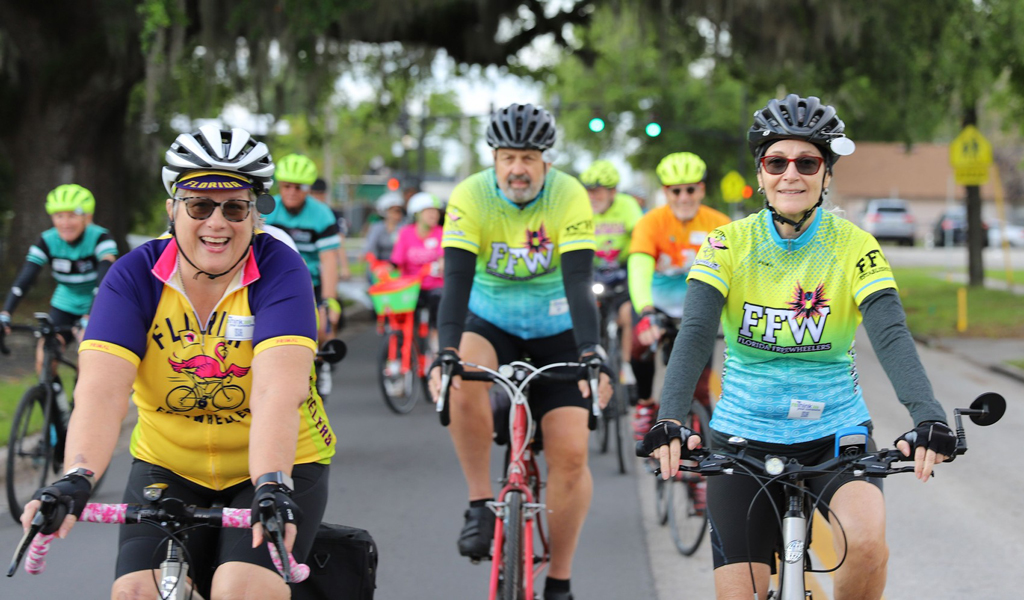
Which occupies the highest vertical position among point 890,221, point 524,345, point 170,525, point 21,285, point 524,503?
point 21,285

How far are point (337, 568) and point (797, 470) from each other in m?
1.28

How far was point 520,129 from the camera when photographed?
15.3 feet

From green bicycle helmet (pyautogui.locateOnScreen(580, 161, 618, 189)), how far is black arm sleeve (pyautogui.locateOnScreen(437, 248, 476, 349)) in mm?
5574

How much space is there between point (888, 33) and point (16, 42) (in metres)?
13.6

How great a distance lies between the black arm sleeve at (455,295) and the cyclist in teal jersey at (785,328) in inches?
55.3

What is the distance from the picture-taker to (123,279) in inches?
120

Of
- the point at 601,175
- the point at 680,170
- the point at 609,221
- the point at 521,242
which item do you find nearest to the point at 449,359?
the point at 521,242

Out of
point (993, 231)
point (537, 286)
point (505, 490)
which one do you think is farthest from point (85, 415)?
point (993, 231)

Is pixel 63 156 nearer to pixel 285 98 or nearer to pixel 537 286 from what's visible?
pixel 285 98

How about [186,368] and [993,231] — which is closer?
[186,368]

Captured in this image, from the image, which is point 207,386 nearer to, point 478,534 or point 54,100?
point 478,534

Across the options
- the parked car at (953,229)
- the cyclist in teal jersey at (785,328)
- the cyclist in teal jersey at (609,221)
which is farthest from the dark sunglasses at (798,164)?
the parked car at (953,229)

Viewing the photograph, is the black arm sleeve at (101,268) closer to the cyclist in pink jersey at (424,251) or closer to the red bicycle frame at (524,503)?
the red bicycle frame at (524,503)

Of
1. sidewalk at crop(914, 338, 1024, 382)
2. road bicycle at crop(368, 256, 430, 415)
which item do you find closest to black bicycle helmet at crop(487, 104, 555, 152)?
road bicycle at crop(368, 256, 430, 415)
